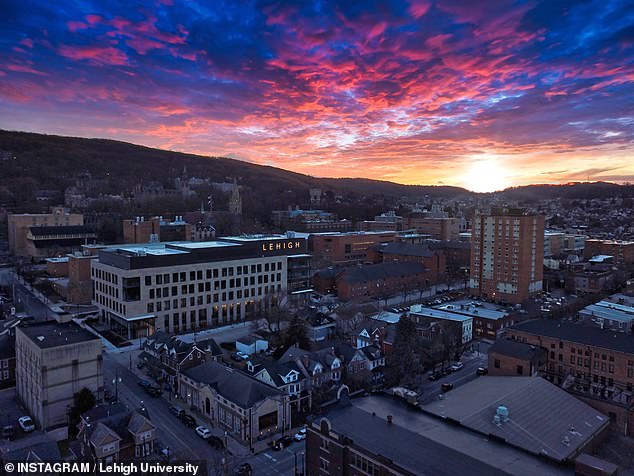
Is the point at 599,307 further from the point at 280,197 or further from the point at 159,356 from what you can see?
the point at 280,197

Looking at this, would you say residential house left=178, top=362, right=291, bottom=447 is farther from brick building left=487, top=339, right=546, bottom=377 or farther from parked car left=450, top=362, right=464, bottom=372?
brick building left=487, top=339, right=546, bottom=377

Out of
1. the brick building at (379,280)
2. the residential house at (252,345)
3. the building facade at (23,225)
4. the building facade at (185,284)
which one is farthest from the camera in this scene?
the building facade at (23,225)

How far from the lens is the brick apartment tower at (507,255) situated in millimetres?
55062

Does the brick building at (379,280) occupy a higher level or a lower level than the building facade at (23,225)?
lower

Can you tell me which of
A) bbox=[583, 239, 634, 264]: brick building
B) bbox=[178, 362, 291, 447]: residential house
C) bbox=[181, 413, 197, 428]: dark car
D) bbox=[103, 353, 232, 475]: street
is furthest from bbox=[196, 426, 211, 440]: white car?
bbox=[583, 239, 634, 264]: brick building

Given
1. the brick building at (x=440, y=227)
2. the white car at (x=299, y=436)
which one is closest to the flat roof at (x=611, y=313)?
the white car at (x=299, y=436)

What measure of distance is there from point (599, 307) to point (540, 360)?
1612 cm

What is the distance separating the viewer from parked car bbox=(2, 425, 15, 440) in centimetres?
2351

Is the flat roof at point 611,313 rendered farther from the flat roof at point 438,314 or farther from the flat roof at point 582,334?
the flat roof at point 438,314

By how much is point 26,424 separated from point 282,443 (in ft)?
46.8

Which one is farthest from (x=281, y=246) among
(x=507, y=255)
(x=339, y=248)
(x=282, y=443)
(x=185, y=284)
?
(x=282, y=443)

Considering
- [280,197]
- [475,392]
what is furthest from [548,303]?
[280,197]

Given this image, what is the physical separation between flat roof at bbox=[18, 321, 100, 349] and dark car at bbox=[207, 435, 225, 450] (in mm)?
9766

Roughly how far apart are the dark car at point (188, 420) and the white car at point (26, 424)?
8.02m
